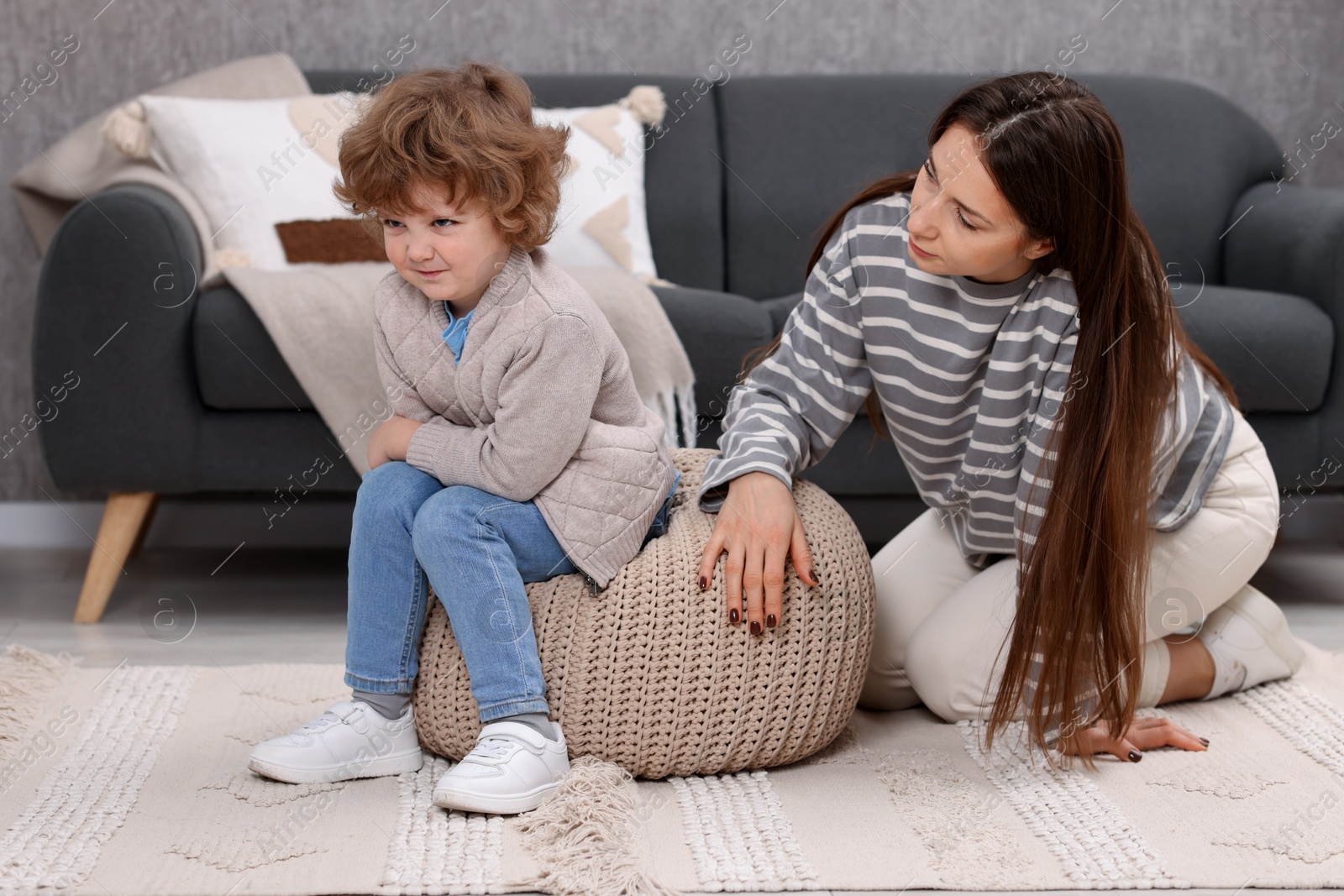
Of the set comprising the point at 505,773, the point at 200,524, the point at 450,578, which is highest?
the point at 450,578

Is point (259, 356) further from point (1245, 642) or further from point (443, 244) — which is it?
point (1245, 642)

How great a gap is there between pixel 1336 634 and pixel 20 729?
1672 millimetres

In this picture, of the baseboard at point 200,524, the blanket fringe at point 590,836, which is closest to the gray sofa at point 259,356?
the baseboard at point 200,524

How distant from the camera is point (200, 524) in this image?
2.38 meters

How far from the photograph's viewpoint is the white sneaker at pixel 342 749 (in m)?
1.12

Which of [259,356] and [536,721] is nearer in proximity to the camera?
[536,721]

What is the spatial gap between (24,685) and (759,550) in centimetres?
88

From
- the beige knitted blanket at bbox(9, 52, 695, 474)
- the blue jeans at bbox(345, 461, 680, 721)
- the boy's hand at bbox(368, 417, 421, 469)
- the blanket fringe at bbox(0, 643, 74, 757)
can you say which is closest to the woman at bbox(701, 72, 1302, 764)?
the blue jeans at bbox(345, 461, 680, 721)

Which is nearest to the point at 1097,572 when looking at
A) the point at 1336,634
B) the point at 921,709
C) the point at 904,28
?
the point at 921,709

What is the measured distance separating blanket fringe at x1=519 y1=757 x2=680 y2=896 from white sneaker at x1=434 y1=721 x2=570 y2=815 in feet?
0.05

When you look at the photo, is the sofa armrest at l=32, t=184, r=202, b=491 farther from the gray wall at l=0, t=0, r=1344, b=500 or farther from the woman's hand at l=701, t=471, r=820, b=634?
the woman's hand at l=701, t=471, r=820, b=634

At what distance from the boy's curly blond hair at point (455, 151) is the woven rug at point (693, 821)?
51cm

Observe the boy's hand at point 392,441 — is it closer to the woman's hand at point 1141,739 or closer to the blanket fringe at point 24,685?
the blanket fringe at point 24,685

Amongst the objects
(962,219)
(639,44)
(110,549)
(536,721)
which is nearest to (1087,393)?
(962,219)
